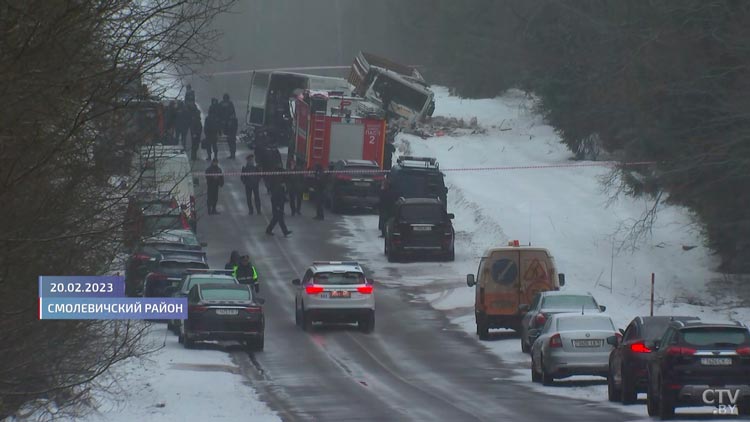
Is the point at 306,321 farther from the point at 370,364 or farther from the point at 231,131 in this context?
the point at 231,131

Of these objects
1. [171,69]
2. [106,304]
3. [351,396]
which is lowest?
[351,396]

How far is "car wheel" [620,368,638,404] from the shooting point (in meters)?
21.6

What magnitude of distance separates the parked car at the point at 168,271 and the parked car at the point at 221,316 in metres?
2.24

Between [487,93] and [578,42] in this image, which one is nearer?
[578,42]

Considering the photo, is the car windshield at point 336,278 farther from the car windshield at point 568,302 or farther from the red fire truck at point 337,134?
the red fire truck at point 337,134

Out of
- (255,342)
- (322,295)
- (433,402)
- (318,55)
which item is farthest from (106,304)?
(318,55)

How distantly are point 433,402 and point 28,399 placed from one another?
32.8 feet

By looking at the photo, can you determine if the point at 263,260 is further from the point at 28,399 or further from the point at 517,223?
the point at 28,399

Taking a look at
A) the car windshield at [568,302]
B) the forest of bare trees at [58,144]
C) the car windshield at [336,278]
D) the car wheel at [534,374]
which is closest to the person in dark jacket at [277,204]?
the car windshield at [336,278]

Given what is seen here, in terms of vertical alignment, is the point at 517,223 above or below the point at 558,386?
above

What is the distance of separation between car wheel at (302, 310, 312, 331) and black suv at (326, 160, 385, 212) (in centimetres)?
1383

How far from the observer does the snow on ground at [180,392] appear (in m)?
20.7

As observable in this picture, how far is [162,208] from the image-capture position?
18.5 m

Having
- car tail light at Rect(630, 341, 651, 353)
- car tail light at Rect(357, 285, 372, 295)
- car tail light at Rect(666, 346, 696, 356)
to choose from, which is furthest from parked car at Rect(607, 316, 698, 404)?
car tail light at Rect(357, 285, 372, 295)
